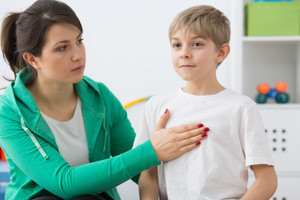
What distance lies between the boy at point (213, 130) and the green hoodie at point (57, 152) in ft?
0.44

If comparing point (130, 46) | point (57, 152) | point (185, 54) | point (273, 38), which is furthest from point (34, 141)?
point (273, 38)

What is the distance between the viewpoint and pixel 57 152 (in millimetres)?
1330

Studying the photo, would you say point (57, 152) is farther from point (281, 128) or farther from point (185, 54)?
point (281, 128)

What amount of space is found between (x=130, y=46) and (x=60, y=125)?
1034 millimetres

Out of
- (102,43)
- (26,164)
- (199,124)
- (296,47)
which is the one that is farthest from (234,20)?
(26,164)

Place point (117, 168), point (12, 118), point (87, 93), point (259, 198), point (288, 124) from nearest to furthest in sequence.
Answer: point (259, 198)
point (117, 168)
point (12, 118)
point (87, 93)
point (288, 124)

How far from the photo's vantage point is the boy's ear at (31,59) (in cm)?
137

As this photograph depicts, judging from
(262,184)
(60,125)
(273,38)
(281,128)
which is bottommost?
(281,128)

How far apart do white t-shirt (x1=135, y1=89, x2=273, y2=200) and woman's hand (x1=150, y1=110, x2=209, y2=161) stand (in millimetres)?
24

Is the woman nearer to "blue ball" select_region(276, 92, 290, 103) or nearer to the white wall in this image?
the white wall

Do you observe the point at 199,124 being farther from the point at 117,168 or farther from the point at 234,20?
the point at 234,20

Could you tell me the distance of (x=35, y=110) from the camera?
1361 mm

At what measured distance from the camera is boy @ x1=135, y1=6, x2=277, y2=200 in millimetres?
1129

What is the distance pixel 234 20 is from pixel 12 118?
123 centimetres
